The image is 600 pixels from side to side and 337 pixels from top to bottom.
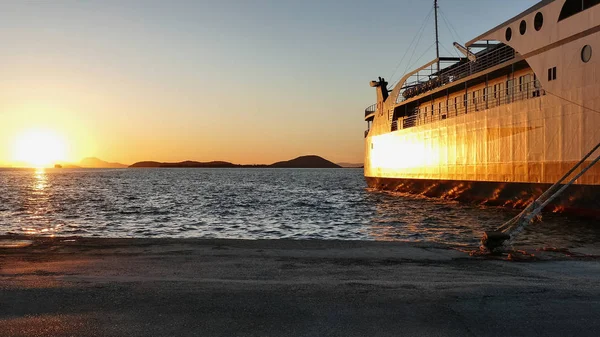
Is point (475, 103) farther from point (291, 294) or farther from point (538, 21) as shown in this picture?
point (291, 294)

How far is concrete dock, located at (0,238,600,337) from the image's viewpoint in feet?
18.2

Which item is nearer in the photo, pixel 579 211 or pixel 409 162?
pixel 579 211

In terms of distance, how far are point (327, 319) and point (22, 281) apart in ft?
15.6

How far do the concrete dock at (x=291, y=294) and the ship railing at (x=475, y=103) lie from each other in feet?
61.9

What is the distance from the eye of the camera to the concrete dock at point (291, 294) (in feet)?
18.2

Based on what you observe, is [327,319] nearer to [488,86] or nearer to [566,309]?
[566,309]

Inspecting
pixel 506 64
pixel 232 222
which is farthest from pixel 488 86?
pixel 232 222

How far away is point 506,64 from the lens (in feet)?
94.5

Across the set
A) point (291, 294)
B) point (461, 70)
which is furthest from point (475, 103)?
point (291, 294)

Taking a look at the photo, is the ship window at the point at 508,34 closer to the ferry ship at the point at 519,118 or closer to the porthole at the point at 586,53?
the ferry ship at the point at 519,118

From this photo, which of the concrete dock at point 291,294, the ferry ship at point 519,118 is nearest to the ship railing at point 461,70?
the ferry ship at point 519,118

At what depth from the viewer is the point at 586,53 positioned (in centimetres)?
2191

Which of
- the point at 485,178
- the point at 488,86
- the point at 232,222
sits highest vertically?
the point at 488,86

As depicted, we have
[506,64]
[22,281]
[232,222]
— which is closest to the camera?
[22,281]
